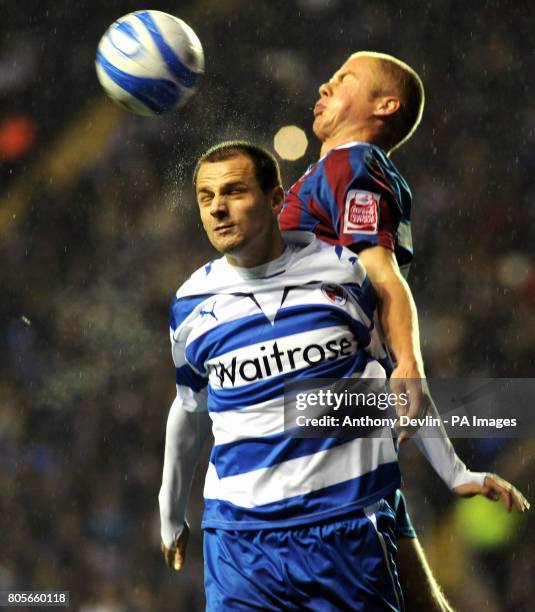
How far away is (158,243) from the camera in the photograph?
14.2ft

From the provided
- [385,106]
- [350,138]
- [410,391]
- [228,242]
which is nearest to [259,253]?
[228,242]

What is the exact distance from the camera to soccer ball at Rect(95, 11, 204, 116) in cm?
242

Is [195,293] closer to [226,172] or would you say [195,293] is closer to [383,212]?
[226,172]

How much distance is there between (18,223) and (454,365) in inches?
77.1

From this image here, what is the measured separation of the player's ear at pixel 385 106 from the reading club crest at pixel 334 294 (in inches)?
23.4

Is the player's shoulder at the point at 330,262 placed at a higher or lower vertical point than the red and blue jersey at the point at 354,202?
lower

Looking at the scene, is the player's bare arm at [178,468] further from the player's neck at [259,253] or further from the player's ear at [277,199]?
the player's ear at [277,199]

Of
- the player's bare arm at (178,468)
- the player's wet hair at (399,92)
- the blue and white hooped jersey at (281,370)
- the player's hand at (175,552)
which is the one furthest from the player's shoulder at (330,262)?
the player's hand at (175,552)

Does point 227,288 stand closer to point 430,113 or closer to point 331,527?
point 331,527

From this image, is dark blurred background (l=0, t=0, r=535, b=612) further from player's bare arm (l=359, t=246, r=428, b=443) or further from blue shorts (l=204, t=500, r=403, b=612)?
blue shorts (l=204, t=500, r=403, b=612)

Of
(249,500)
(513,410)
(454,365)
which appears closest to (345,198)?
(249,500)

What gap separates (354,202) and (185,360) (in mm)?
491

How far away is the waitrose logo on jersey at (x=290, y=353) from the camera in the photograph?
2008mm

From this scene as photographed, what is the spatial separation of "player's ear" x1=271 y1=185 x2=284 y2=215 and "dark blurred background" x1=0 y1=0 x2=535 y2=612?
2.05 metres
